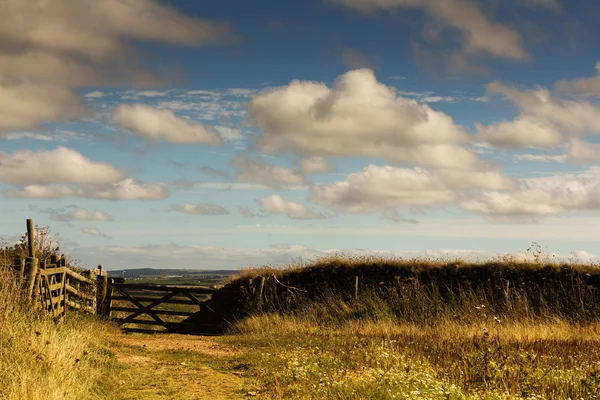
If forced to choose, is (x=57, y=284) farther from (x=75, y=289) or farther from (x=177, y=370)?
(x=177, y=370)

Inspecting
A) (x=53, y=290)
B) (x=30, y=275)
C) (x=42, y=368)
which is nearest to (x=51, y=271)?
(x=53, y=290)

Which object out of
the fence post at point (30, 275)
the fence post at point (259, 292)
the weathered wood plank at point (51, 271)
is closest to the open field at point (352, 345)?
the fence post at point (259, 292)

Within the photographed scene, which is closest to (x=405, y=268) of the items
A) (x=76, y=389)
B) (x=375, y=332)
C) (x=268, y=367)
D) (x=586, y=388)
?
(x=375, y=332)

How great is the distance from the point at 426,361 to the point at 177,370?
5.53 m

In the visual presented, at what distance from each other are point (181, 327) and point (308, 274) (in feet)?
20.2

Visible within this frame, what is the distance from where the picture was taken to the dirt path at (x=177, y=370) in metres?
10.4

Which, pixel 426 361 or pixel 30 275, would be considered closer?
pixel 426 361

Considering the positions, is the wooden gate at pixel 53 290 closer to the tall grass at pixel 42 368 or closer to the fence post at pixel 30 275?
the fence post at pixel 30 275

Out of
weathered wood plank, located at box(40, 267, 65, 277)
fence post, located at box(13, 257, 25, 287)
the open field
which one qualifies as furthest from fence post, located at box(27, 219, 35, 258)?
the open field

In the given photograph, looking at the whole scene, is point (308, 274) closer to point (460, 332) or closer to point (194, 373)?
point (460, 332)

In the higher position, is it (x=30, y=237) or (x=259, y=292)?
(x=30, y=237)

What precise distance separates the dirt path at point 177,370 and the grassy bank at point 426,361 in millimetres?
572

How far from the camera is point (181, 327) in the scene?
24.3 meters

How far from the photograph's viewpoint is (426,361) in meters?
11.5
